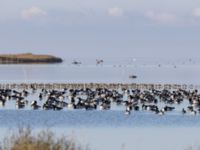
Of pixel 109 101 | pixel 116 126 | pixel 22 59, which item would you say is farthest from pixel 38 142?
pixel 22 59

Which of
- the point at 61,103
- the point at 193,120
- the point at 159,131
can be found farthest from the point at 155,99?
the point at 159,131

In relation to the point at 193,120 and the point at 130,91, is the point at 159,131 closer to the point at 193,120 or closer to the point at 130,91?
the point at 193,120

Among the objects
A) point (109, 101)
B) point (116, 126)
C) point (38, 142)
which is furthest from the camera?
point (109, 101)

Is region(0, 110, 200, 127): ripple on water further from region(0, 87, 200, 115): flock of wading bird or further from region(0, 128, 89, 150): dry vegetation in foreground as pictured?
region(0, 128, 89, 150): dry vegetation in foreground

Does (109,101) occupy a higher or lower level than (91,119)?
higher

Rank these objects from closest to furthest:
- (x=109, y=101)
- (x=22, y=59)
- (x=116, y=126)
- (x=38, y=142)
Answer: (x=38, y=142)
(x=116, y=126)
(x=109, y=101)
(x=22, y=59)

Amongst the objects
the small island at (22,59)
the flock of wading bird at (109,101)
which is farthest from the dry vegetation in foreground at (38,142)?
the small island at (22,59)

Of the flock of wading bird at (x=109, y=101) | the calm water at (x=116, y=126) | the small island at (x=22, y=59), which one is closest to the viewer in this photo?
the calm water at (x=116, y=126)

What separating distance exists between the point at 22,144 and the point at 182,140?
55.2 feet

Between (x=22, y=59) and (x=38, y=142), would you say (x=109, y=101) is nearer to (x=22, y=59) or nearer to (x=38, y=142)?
(x=38, y=142)

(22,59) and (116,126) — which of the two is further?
(22,59)

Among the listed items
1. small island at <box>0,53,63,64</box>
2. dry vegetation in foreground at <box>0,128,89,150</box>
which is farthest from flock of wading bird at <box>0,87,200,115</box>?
small island at <box>0,53,63,64</box>

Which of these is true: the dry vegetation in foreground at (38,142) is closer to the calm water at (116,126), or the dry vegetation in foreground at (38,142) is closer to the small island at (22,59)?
the calm water at (116,126)

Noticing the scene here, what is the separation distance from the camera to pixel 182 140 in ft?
104
